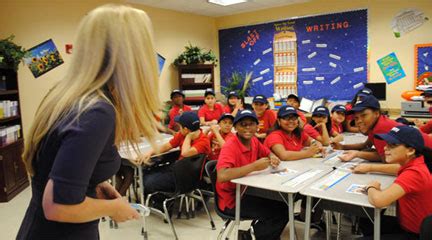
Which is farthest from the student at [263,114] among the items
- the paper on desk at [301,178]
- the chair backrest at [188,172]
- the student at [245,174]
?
the paper on desk at [301,178]

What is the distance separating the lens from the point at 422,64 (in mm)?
5797

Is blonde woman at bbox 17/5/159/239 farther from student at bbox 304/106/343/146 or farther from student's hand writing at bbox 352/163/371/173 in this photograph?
student at bbox 304/106/343/146

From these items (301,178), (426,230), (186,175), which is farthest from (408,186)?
(186,175)

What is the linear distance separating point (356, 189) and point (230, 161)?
860mm

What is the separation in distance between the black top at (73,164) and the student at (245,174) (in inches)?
63.2

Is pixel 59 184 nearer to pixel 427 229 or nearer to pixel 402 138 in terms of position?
pixel 427 229

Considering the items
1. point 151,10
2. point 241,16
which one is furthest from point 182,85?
point 241,16

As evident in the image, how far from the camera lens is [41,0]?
219 inches

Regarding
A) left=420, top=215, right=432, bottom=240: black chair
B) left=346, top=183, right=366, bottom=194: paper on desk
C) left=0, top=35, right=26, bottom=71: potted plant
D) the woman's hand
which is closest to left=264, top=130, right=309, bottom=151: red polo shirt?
left=346, top=183, right=366, bottom=194: paper on desk

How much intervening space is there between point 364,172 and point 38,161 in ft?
7.50

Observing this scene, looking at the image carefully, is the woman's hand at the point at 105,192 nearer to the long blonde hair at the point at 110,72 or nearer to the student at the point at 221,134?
the long blonde hair at the point at 110,72

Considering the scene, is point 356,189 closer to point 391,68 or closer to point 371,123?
point 371,123

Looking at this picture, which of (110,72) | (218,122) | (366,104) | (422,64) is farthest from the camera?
(422,64)

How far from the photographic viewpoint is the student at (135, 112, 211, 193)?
3342 millimetres
